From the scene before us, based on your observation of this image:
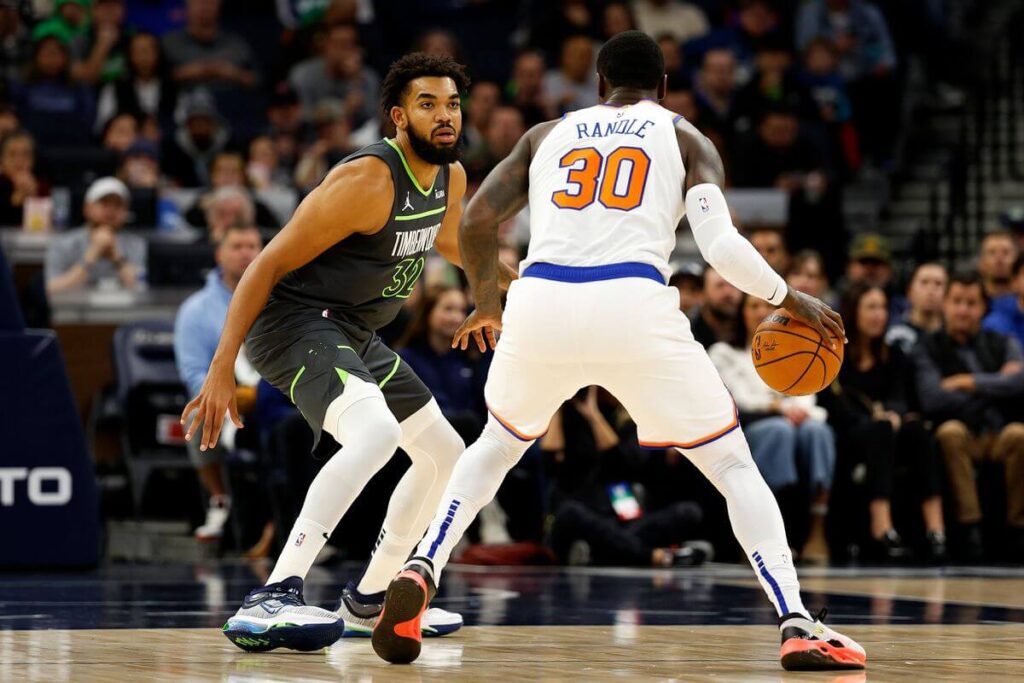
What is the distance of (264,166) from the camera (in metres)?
13.9

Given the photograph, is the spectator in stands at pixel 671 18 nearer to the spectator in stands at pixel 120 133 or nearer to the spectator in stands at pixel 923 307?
the spectator in stands at pixel 120 133

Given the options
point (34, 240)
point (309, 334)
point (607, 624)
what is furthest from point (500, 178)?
point (34, 240)

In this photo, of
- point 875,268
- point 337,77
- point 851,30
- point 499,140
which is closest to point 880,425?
point 875,268

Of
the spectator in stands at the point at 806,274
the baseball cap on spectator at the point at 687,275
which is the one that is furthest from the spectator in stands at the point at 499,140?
the spectator in stands at the point at 806,274

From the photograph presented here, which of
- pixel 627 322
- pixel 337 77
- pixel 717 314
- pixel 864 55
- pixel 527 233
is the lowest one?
pixel 627 322

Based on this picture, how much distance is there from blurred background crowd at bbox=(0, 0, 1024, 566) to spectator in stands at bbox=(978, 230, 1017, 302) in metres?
0.03

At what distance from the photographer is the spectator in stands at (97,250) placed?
471 inches

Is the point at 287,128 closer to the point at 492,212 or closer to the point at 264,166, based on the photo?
the point at 264,166

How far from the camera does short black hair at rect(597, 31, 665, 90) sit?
5512 millimetres

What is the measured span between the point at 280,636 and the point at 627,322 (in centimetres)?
145

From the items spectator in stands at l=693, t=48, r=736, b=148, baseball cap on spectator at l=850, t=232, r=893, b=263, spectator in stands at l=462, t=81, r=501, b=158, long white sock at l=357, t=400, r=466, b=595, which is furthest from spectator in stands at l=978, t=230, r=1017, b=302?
long white sock at l=357, t=400, r=466, b=595

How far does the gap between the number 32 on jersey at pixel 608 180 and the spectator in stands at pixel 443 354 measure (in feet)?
15.6

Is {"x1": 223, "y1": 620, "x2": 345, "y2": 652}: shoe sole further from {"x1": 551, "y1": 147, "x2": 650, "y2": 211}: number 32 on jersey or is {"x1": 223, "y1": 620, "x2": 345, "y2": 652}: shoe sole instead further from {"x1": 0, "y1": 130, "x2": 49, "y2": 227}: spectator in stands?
{"x1": 0, "y1": 130, "x2": 49, "y2": 227}: spectator in stands

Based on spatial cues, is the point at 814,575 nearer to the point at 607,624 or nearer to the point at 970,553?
the point at 970,553
